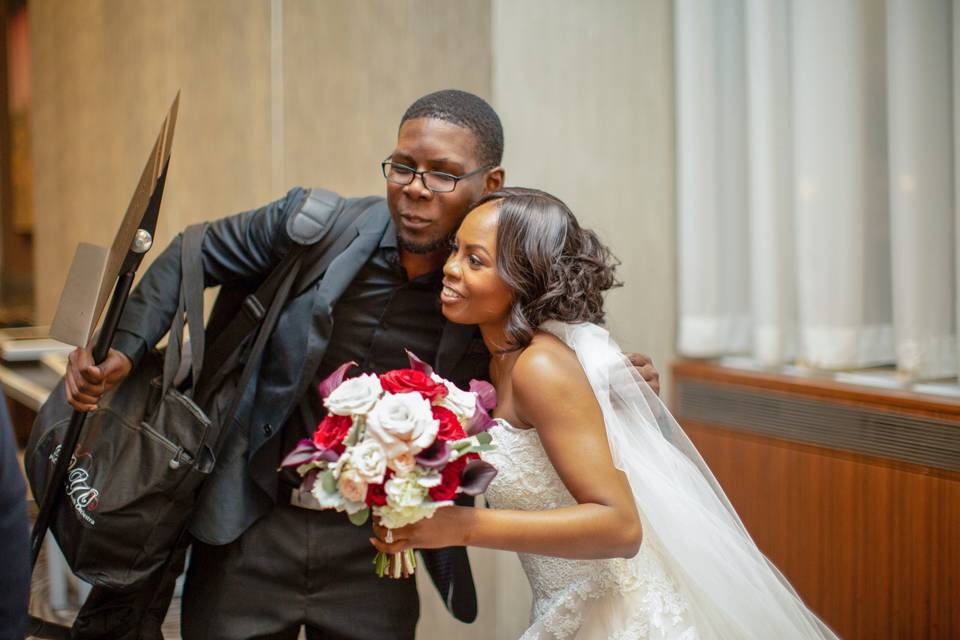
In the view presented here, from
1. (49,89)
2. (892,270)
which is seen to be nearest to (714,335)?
(892,270)

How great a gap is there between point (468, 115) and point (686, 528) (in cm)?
101

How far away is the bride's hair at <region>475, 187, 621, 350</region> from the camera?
1.77 meters

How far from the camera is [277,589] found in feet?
6.73

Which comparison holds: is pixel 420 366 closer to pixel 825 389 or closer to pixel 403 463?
pixel 403 463

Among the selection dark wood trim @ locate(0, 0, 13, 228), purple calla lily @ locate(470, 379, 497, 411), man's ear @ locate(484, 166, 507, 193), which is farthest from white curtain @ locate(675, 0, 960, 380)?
dark wood trim @ locate(0, 0, 13, 228)

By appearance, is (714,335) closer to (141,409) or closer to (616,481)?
(616,481)

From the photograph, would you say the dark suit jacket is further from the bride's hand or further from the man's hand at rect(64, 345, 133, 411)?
the bride's hand

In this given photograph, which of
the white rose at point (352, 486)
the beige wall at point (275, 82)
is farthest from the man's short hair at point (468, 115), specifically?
the beige wall at point (275, 82)

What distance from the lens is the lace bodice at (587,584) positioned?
68.9 inches

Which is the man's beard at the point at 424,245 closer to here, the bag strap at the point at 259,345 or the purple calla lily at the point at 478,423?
the bag strap at the point at 259,345

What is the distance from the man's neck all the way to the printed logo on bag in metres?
0.81

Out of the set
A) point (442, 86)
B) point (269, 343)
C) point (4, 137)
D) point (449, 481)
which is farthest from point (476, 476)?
point (4, 137)

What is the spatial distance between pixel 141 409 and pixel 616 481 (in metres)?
1.08

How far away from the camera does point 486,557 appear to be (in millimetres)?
3115
